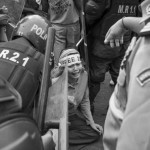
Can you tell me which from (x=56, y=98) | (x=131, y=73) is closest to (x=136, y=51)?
(x=131, y=73)

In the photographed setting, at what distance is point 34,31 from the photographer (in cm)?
324

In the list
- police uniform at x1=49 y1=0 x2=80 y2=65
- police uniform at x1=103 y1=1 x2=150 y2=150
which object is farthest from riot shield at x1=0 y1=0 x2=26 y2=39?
police uniform at x1=103 y1=1 x2=150 y2=150

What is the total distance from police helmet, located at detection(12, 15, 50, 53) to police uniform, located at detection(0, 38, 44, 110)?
0.34 metres

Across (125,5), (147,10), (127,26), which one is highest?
(147,10)

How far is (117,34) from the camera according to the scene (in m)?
1.50

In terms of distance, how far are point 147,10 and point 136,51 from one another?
0.16m

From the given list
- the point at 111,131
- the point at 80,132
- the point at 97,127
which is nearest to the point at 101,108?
the point at 97,127

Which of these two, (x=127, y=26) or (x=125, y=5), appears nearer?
(x=127, y=26)

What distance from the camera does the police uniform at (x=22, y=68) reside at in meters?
2.62

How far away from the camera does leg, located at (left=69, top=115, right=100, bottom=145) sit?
362cm

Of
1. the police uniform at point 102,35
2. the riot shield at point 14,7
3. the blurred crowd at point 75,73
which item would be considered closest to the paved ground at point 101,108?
the blurred crowd at point 75,73

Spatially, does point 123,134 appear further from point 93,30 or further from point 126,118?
point 93,30

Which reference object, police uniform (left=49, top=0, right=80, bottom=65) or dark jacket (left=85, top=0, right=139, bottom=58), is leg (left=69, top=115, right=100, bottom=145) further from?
police uniform (left=49, top=0, right=80, bottom=65)

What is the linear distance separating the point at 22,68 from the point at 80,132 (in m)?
1.24
